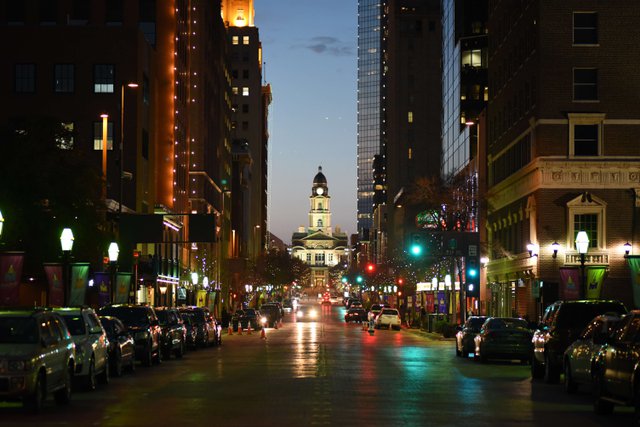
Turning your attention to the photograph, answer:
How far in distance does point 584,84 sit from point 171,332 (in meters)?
28.8

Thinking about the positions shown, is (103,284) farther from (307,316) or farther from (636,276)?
(307,316)

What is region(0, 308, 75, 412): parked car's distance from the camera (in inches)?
779

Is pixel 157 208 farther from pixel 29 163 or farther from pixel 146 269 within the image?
pixel 29 163

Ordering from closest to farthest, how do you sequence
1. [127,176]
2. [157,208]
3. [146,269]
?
1. [127,176]
2. [146,269]
3. [157,208]

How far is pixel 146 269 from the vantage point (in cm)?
7250

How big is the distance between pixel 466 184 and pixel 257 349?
124ft

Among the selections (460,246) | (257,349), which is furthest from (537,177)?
(257,349)

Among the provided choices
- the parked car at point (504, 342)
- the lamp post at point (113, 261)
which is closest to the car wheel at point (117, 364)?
the parked car at point (504, 342)

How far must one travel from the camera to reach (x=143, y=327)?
1401 inches

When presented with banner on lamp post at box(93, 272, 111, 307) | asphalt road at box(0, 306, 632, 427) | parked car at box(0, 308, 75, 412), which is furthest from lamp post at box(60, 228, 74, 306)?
parked car at box(0, 308, 75, 412)

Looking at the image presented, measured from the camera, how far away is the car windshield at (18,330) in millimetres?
20953

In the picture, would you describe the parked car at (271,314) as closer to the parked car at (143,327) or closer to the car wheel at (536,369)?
the parked car at (143,327)

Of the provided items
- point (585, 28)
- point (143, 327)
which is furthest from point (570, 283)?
point (585, 28)

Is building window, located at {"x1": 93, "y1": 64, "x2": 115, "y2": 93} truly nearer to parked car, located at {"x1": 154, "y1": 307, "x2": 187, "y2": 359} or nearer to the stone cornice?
the stone cornice
